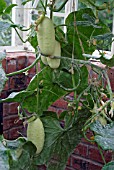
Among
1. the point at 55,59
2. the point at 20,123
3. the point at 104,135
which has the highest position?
the point at 55,59

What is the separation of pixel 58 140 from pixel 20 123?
2.18 feet

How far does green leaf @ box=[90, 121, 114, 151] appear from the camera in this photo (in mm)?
661

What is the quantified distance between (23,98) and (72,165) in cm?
67

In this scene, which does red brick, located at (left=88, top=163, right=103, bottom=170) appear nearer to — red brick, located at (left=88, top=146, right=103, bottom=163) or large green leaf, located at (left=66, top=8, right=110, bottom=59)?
red brick, located at (left=88, top=146, right=103, bottom=163)

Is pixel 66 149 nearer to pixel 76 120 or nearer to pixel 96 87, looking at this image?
pixel 76 120

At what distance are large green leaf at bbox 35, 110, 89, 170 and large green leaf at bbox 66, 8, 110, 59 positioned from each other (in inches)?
7.5

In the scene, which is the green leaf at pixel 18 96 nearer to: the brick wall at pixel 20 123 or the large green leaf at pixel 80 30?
the large green leaf at pixel 80 30

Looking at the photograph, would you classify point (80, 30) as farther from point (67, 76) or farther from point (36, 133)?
point (36, 133)

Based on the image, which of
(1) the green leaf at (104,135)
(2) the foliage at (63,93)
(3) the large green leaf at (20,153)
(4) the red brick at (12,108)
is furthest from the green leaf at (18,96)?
(4) the red brick at (12,108)

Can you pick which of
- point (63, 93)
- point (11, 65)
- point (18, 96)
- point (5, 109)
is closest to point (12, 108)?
point (5, 109)

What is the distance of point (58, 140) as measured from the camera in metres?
0.99

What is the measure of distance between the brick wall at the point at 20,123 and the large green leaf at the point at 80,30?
0.46 m

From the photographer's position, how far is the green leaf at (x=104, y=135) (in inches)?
26.0

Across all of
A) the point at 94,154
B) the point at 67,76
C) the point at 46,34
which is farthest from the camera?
the point at 94,154
